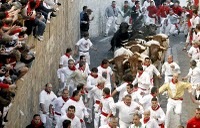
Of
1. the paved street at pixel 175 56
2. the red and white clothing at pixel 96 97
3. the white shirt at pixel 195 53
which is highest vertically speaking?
the white shirt at pixel 195 53

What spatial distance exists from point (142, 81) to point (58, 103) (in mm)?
2743

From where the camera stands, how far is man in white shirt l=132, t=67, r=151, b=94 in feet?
68.5

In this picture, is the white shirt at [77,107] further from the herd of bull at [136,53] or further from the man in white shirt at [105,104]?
the herd of bull at [136,53]

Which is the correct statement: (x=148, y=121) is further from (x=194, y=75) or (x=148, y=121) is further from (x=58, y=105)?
(x=194, y=75)

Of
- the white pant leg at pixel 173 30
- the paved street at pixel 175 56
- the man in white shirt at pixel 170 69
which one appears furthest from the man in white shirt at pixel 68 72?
the white pant leg at pixel 173 30

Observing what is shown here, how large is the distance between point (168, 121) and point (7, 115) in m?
4.96

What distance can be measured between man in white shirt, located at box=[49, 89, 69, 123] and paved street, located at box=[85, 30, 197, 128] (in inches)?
66.7

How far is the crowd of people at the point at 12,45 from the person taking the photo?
15.7m

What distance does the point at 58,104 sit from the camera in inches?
769

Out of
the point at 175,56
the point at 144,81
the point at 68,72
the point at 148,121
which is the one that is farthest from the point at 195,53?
the point at 148,121

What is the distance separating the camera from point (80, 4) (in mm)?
32750

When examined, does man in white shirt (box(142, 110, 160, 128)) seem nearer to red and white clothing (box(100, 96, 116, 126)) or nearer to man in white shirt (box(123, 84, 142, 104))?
red and white clothing (box(100, 96, 116, 126))

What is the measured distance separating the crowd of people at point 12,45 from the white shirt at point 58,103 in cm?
189

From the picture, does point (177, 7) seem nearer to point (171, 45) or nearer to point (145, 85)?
point (171, 45)
